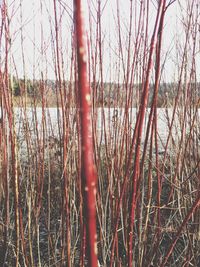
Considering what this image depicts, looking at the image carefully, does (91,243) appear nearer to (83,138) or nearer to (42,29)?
(83,138)

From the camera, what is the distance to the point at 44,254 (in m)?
2.16

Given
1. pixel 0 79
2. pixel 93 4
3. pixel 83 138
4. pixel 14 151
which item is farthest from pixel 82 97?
pixel 93 4

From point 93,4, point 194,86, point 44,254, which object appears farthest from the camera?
point 44,254

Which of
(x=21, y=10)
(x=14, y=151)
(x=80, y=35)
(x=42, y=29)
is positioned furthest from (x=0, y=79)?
(x=80, y=35)

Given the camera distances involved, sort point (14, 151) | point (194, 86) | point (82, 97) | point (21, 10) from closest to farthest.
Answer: point (82, 97) → point (14, 151) → point (21, 10) → point (194, 86)

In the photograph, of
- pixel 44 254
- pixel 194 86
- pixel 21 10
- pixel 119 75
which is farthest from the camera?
pixel 44 254

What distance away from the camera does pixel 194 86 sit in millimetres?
1766

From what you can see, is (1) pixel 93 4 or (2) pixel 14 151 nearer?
(2) pixel 14 151

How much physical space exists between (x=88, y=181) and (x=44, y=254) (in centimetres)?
208

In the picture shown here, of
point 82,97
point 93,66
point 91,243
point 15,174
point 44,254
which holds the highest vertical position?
point 93,66

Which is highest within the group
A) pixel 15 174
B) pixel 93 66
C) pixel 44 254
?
pixel 93 66

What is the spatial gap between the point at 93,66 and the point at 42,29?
56 cm

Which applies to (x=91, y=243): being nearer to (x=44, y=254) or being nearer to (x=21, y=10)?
(x=21, y=10)

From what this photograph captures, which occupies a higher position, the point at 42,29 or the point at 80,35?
the point at 42,29
